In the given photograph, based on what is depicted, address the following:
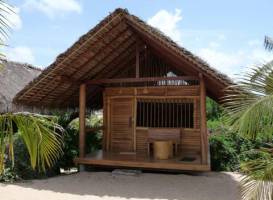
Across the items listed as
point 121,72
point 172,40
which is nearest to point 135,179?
point 172,40

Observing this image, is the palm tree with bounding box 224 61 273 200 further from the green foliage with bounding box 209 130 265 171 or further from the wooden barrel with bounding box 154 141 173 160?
the green foliage with bounding box 209 130 265 171

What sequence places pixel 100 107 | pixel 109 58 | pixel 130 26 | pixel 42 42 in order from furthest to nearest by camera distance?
pixel 100 107, pixel 109 58, pixel 130 26, pixel 42 42

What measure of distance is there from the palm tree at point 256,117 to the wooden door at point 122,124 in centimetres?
716

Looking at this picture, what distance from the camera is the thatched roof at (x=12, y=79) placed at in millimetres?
14079

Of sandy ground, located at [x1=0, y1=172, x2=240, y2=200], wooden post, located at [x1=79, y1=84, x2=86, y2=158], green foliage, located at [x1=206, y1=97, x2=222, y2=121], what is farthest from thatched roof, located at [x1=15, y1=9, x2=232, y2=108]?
green foliage, located at [x1=206, y1=97, x2=222, y2=121]

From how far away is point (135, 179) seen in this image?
28.4 ft

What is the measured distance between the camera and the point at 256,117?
3.81 meters

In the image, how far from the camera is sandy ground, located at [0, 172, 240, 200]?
6.98 m

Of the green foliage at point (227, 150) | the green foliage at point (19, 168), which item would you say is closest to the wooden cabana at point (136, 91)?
the green foliage at point (19, 168)

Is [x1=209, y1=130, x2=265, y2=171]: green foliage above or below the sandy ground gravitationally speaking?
above

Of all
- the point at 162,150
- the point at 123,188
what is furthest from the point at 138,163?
the point at 123,188

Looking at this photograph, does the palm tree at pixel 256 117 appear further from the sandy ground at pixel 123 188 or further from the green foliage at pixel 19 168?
the green foliage at pixel 19 168

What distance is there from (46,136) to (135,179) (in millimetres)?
5049

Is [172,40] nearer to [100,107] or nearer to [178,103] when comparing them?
[178,103]
